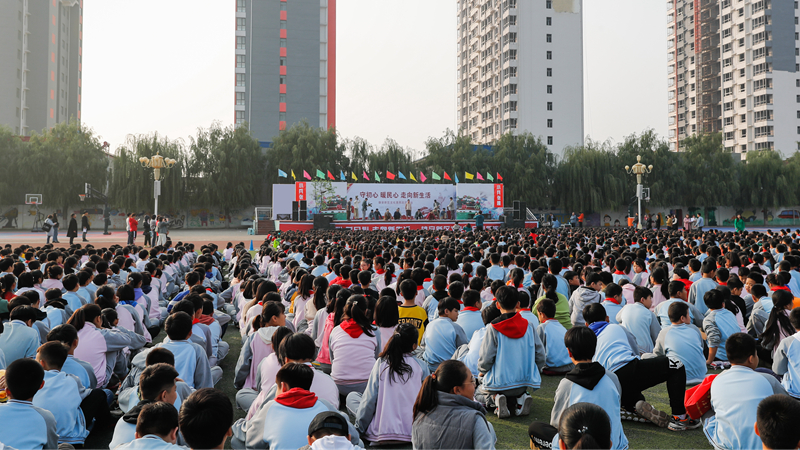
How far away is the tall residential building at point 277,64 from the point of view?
55.2 metres

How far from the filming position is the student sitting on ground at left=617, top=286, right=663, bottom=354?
505cm

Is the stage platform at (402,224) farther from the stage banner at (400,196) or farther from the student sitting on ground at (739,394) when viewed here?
the student sitting on ground at (739,394)

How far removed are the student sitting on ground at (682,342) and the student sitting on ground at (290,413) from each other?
9.95ft

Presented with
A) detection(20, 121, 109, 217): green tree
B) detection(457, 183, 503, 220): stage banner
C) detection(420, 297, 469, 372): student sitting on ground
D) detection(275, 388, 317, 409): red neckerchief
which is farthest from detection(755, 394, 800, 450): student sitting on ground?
detection(20, 121, 109, 217): green tree

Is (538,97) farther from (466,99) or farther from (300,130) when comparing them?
(300,130)

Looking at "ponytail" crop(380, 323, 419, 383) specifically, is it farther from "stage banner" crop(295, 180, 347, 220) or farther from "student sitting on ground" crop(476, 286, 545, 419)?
"stage banner" crop(295, 180, 347, 220)

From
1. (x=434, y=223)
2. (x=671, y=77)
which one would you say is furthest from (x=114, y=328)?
(x=671, y=77)

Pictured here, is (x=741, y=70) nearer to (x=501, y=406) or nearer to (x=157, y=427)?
(x=501, y=406)

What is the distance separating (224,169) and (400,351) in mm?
37535

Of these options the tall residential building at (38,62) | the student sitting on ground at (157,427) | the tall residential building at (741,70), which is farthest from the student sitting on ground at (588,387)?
the tall residential building at (741,70)

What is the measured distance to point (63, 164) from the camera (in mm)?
36781

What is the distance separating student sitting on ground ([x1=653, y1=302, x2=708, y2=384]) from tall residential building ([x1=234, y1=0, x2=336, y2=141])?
2081 inches

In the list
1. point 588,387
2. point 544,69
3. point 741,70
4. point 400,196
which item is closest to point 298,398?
point 588,387

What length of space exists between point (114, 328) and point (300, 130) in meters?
38.3
